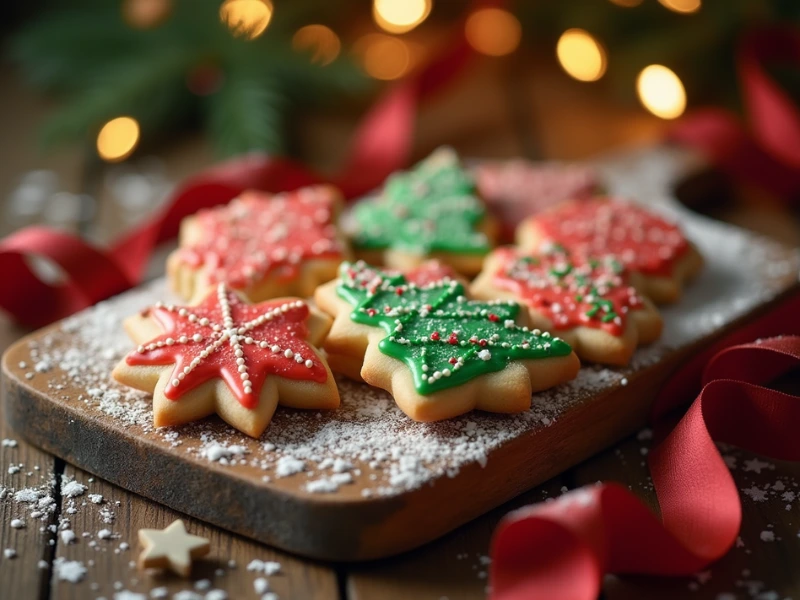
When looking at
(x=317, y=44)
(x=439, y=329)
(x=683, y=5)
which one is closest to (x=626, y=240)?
(x=439, y=329)

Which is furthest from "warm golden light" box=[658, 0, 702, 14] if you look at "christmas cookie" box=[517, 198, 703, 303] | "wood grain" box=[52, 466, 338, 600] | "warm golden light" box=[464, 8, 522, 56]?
"wood grain" box=[52, 466, 338, 600]

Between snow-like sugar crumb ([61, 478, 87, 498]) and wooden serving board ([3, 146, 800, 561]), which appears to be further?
snow-like sugar crumb ([61, 478, 87, 498])

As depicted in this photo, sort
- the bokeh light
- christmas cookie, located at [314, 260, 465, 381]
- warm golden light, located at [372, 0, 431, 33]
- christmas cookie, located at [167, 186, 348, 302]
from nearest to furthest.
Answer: christmas cookie, located at [314, 260, 465, 381] < christmas cookie, located at [167, 186, 348, 302] < the bokeh light < warm golden light, located at [372, 0, 431, 33]

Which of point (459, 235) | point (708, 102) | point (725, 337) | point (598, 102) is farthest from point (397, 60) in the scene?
point (725, 337)

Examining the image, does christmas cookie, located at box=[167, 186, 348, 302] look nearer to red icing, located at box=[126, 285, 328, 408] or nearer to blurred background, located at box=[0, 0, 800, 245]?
red icing, located at box=[126, 285, 328, 408]

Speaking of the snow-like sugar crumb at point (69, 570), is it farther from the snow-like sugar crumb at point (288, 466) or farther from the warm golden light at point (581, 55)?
the warm golden light at point (581, 55)

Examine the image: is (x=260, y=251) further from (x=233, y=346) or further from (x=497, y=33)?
(x=497, y=33)

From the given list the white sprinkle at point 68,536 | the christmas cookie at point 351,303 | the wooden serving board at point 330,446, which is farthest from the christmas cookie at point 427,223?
the white sprinkle at point 68,536
